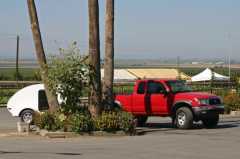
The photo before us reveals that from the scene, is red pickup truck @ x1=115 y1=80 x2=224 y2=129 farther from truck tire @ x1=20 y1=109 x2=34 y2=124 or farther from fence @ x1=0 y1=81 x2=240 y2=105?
fence @ x1=0 y1=81 x2=240 y2=105

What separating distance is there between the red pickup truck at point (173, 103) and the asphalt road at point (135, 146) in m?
1.48

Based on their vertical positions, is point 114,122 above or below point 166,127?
above

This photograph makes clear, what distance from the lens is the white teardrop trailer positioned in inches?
1040

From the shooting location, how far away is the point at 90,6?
21000 millimetres

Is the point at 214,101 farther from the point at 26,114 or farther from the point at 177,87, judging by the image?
the point at 26,114

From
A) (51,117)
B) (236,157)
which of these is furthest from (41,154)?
(51,117)

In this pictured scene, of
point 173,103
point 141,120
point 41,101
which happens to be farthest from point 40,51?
point 141,120

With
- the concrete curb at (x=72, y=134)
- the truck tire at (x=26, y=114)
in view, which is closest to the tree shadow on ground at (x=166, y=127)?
the concrete curb at (x=72, y=134)

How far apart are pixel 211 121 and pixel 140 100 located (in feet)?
9.79

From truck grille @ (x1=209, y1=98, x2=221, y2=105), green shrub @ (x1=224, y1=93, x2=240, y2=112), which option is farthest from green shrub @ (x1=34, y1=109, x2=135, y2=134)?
green shrub @ (x1=224, y1=93, x2=240, y2=112)

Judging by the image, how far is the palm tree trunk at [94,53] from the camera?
2078 centimetres

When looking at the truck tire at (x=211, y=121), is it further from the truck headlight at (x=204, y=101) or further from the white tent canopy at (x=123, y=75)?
the white tent canopy at (x=123, y=75)

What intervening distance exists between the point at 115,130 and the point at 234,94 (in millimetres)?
15969

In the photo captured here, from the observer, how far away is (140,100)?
2538 cm
